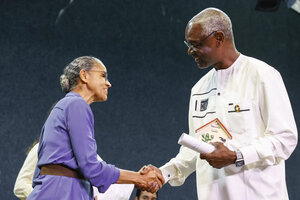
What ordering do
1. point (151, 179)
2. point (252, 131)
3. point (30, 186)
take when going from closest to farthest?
point (252, 131) < point (151, 179) < point (30, 186)

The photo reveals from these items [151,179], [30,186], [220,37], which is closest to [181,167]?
[151,179]

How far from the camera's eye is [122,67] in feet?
14.3

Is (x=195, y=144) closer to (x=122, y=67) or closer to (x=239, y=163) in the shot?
(x=239, y=163)

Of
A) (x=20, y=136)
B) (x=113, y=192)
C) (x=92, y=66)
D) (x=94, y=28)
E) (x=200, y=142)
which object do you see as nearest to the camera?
(x=200, y=142)

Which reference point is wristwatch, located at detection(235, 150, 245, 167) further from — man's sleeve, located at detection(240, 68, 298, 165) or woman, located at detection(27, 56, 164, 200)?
woman, located at detection(27, 56, 164, 200)

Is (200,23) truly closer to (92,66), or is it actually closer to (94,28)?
(92,66)

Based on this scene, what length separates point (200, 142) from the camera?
1.90 metres

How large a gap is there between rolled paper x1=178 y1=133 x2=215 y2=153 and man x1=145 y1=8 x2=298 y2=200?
0.03 metres

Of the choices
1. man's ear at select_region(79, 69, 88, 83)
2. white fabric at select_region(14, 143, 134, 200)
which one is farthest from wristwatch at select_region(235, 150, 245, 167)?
white fabric at select_region(14, 143, 134, 200)

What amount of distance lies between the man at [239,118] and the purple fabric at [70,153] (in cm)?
51

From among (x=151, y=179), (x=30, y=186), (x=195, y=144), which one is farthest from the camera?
(x=30, y=186)

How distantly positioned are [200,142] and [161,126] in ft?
8.18

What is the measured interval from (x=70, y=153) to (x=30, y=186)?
0.98 m

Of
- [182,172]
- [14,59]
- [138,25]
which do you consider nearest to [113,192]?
[182,172]
